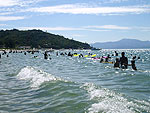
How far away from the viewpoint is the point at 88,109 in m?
7.50

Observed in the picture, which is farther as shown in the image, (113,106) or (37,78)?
(37,78)

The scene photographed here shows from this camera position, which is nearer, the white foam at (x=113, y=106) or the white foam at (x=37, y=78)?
the white foam at (x=113, y=106)

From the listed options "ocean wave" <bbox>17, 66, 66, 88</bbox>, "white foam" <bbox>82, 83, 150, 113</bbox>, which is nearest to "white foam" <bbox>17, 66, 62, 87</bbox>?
"ocean wave" <bbox>17, 66, 66, 88</bbox>

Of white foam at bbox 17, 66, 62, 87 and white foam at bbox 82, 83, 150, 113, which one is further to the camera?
white foam at bbox 17, 66, 62, 87

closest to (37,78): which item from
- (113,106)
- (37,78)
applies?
(37,78)

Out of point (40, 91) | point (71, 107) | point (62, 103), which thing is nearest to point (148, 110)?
point (71, 107)

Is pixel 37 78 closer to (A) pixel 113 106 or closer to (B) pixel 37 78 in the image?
(B) pixel 37 78

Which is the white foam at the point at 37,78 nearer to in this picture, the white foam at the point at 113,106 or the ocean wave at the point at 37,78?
the ocean wave at the point at 37,78

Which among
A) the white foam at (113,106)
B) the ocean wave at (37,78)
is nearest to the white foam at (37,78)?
the ocean wave at (37,78)

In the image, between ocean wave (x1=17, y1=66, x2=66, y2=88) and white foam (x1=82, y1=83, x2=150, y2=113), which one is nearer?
white foam (x1=82, y1=83, x2=150, y2=113)

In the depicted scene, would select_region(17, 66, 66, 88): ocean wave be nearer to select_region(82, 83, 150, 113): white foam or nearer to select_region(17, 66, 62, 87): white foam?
Answer: select_region(17, 66, 62, 87): white foam

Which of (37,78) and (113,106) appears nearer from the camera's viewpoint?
(113,106)

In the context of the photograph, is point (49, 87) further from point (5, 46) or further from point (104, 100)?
point (5, 46)

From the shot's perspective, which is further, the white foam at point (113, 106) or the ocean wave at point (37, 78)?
the ocean wave at point (37, 78)
